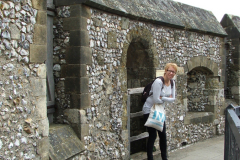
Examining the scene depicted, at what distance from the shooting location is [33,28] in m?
3.43

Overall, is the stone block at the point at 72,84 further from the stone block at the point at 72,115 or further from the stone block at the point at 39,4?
the stone block at the point at 39,4

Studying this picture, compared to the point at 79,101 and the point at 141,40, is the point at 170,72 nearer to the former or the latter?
the point at 79,101

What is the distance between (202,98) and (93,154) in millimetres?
5058

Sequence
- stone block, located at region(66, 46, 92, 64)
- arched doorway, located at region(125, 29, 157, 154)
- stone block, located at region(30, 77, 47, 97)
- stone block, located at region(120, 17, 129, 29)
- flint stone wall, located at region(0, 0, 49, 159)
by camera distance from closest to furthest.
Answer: flint stone wall, located at region(0, 0, 49, 159) < stone block, located at region(30, 77, 47, 97) < stone block, located at region(66, 46, 92, 64) < stone block, located at region(120, 17, 129, 29) < arched doorway, located at region(125, 29, 157, 154)

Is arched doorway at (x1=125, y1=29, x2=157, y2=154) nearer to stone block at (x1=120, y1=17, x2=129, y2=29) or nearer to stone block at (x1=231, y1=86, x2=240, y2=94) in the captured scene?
stone block at (x1=120, y1=17, x2=129, y2=29)

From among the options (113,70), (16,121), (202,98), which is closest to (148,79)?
(113,70)

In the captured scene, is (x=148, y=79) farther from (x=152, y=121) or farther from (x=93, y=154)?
(x=93, y=154)

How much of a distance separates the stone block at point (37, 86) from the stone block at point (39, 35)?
0.44 metres

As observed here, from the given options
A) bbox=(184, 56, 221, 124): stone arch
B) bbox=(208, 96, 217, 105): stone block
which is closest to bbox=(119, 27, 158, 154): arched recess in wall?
bbox=(184, 56, 221, 124): stone arch

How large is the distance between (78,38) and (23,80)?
1453mm

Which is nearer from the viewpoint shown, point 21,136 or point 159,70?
point 21,136

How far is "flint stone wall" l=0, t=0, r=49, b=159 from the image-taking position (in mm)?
3066

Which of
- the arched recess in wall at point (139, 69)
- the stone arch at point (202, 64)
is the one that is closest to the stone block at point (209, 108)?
the stone arch at point (202, 64)

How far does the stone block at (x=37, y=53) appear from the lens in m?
3.41
